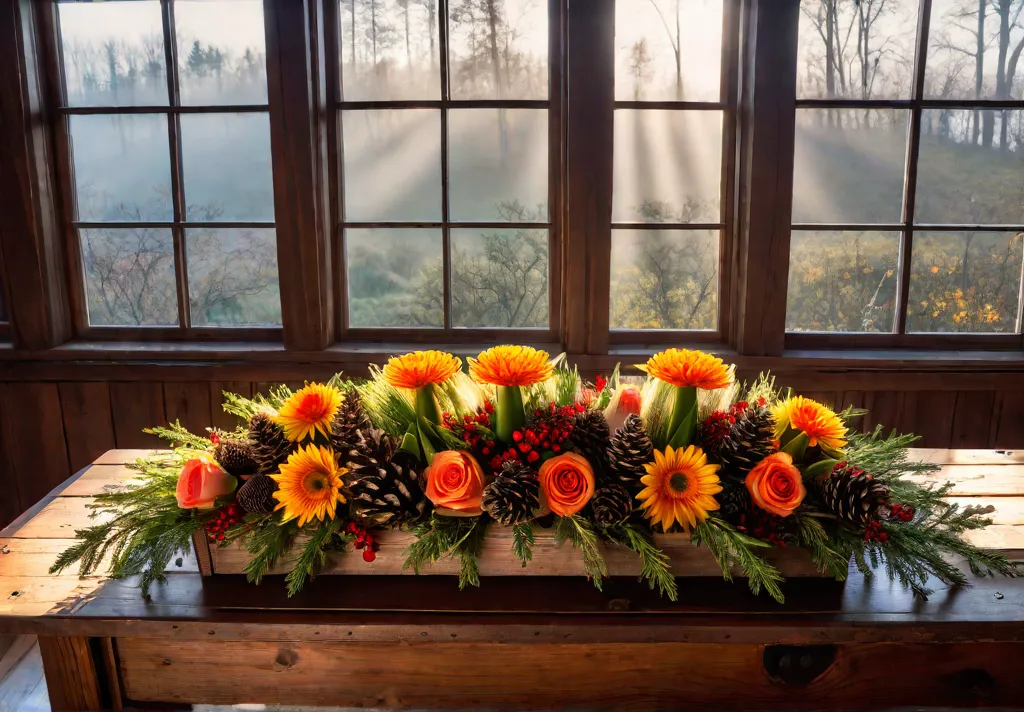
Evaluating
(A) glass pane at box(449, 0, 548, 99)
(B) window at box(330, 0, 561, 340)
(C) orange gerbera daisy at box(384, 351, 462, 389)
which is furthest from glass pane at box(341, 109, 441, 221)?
(C) orange gerbera daisy at box(384, 351, 462, 389)

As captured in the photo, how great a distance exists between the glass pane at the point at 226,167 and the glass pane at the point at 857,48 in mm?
1734

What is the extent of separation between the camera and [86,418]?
2.44 m

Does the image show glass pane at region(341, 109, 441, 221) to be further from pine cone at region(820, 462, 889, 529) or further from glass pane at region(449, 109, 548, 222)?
pine cone at region(820, 462, 889, 529)

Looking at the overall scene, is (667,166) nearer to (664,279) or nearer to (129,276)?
(664,279)

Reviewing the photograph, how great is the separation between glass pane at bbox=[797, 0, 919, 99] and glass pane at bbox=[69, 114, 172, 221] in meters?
2.08

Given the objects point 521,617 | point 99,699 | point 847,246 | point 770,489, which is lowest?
point 99,699

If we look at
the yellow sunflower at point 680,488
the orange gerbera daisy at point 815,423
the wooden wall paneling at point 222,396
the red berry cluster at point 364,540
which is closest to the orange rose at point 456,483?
the red berry cluster at point 364,540

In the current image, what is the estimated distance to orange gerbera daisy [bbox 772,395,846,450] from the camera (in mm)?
1045

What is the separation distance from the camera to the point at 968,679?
104 centimetres

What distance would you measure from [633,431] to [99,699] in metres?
0.86

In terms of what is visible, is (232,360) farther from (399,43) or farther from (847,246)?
(847,246)

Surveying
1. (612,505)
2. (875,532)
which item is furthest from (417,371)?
(875,532)

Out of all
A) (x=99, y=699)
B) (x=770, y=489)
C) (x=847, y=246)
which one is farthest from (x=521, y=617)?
(x=847, y=246)

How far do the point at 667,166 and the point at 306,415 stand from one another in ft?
5.55
